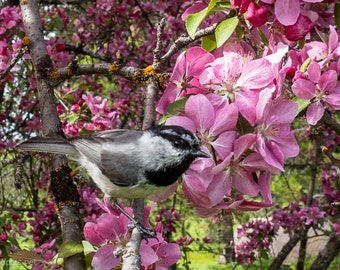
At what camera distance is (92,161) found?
5.09ft

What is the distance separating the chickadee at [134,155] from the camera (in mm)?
1288

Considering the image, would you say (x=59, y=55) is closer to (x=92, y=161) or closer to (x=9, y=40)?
(x=9, y=40)

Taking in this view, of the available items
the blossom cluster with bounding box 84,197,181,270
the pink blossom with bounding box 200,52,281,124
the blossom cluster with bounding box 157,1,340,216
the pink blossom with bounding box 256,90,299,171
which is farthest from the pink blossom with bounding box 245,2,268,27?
the blossom cluster with bounding box 84,197,181,270

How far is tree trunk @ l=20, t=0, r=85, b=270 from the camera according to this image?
1.59m

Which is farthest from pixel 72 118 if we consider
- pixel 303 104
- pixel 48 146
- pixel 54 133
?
pixel 303 104

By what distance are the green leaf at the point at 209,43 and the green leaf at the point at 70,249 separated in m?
0.72

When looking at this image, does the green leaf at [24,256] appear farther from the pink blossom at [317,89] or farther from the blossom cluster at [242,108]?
the pink blossom at [317,89]

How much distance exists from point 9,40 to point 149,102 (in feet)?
5.33

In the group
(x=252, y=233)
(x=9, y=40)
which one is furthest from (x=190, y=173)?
(x=252, y=233)

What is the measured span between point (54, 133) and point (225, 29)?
2.24 feet

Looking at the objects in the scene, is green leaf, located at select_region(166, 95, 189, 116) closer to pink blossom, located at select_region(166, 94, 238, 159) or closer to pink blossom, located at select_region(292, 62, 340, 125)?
pink blossom, located at select_region(166, 94, 238, 159)

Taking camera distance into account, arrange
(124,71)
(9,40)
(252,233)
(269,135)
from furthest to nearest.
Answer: (252,233) → (9,40) → (124,71) → (269,135)

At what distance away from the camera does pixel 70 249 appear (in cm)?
147

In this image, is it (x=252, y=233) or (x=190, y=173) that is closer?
(x=190, y=173)
